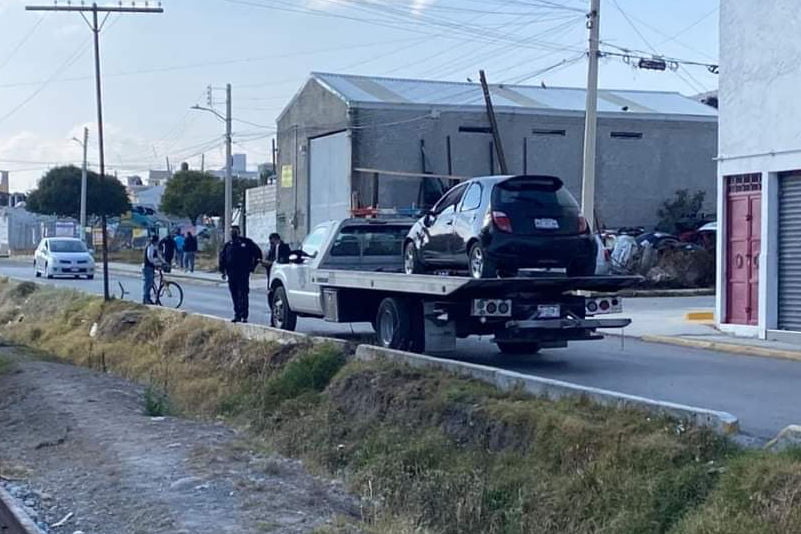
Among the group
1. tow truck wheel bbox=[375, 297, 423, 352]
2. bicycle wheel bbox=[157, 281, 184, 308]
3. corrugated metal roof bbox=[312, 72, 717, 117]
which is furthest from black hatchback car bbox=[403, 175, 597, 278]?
corrugated metal roof bbox=[312, 72, 717, 117]

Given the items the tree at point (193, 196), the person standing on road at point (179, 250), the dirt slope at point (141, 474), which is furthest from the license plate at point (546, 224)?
the tree at point (193, 196)

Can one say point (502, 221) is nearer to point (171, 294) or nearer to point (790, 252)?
point (790, 252)

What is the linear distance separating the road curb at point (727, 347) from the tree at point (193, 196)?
7205 cm

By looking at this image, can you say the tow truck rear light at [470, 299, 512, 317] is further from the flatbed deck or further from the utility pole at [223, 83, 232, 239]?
the utility pole at [223, 83, 232, 239]

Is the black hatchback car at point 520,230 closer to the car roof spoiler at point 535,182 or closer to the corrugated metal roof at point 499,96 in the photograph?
the car roof spoiler at point 535,182

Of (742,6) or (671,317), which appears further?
(671,317)

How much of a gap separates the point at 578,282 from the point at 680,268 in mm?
22002

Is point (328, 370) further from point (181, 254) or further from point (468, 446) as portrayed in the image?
point (181, 254)

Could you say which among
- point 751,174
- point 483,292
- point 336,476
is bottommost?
point 336,476

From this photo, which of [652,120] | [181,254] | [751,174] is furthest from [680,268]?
[181,254]

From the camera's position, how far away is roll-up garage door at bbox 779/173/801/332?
68.5 ft

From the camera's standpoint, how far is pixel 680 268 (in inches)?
1443

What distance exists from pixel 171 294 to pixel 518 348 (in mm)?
14763

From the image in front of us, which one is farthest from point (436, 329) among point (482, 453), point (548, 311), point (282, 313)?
point (482, 453)
